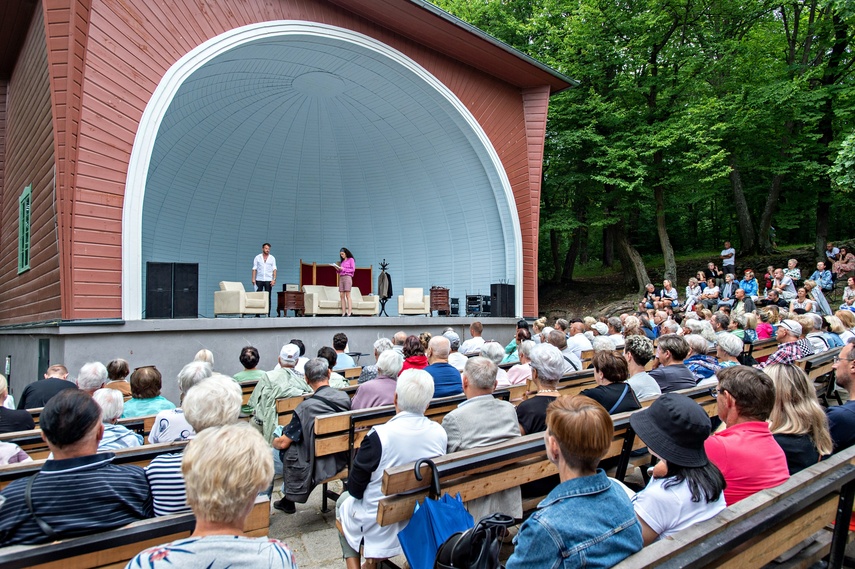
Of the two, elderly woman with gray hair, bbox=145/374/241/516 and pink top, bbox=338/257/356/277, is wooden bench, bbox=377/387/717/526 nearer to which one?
elderly woman with gray hair, bbox=145/374/241/516

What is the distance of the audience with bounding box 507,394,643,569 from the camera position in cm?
141

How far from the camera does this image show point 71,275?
21.9 feet

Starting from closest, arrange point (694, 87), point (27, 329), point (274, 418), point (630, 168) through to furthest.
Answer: point (274, 418)
point (27, 329)
point (630, 168)
point (694, 87)

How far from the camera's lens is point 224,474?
1.36 m

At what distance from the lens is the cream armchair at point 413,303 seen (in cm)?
1239

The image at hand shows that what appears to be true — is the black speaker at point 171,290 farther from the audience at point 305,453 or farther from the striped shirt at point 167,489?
the striped shirt at point 167,489

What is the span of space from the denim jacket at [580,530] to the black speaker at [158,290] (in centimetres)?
717

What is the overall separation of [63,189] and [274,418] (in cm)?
496

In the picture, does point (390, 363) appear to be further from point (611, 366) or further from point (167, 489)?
point (167, 489)

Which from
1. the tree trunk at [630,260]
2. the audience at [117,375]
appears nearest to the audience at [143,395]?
the audience at [117,375]

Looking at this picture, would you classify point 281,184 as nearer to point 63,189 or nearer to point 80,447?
point 63,189

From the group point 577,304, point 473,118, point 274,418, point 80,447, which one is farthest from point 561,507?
point 577,304

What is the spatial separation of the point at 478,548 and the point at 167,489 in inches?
47.0

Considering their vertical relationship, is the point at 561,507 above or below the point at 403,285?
below
